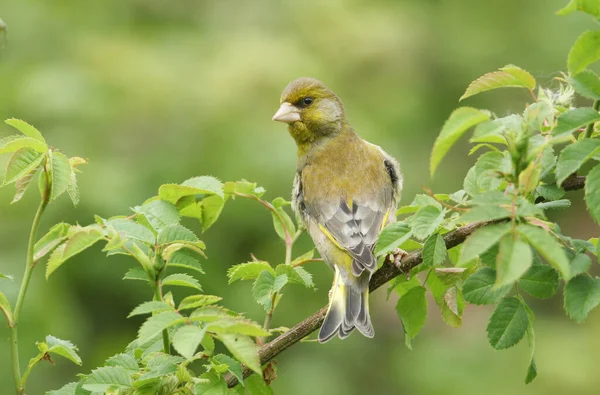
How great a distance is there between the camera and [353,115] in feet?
23.7

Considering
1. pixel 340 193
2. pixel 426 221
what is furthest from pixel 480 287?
pixel 340 193

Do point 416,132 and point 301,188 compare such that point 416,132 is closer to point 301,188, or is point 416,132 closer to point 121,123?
point 121,123

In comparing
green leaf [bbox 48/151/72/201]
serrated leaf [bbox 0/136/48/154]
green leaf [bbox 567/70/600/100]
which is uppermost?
green leaf [bbox 567/70/600/100]

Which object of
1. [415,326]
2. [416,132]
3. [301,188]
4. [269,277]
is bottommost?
[416,132]

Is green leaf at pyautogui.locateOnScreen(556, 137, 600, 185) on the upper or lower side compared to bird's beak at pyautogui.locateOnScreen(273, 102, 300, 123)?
upper

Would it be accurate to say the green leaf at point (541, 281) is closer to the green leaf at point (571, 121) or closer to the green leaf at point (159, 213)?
the green leaf at point (571, 121)

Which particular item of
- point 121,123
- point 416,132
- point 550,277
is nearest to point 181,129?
point 121,123

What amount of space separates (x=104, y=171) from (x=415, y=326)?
4.14m

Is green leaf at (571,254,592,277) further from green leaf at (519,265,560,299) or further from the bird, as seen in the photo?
the bird

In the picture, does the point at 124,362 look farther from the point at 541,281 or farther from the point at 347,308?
the point at 347,308

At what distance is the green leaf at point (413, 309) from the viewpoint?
8.36 feet

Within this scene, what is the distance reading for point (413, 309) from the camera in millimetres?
2555

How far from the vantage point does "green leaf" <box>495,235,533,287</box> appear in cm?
179

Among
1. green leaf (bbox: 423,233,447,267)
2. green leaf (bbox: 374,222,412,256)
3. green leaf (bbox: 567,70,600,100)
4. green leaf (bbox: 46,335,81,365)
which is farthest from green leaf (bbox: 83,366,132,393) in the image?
green leaf (bbox: 567,70,600,100)
